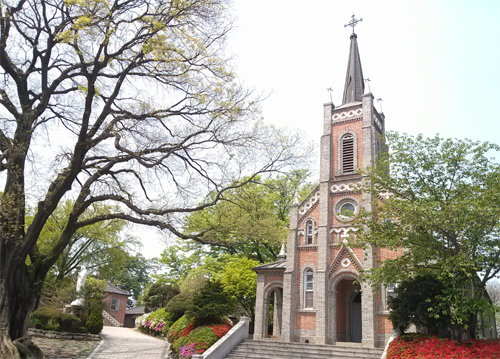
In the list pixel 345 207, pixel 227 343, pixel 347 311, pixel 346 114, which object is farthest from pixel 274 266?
pixel 346 114

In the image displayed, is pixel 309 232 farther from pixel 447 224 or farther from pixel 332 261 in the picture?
pixel 447 224

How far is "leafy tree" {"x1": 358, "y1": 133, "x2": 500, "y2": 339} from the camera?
12211 millimetres

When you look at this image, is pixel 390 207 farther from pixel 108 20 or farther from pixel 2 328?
pixel 2 328

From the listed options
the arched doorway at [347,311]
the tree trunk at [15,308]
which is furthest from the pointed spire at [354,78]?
the tree trunk at [15,308]

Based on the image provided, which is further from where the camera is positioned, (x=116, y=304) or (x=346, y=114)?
(x=116, y=304)

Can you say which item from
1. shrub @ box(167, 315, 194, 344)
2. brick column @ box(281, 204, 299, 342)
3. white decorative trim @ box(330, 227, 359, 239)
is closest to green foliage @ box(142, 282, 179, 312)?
shrub @ box(167, 315, 194, 344)

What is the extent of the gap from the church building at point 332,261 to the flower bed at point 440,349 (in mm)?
4375

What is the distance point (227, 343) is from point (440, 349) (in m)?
8.42

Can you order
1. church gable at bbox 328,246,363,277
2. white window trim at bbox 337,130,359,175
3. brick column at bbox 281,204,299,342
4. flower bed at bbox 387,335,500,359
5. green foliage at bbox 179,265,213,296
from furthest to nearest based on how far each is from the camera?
green foliage at bbox 179,265,213,296
white window trim at bbox 337,130,359,175
brick column at bbox 281,204,299,342
church gable at bbox 328,246,363,277
flower bed at bbox 387,335,500,359

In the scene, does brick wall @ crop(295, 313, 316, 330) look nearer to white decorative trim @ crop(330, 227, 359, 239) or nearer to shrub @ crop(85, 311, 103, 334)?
white decorative trim @ crop(330, 227, 359, 239)

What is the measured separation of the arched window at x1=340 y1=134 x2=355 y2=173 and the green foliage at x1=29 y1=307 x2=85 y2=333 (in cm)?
1694

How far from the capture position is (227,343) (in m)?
17.0

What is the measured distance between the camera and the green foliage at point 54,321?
20.0 m

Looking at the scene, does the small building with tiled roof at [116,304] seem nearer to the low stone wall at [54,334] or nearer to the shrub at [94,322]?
the shrub at [94,322]
